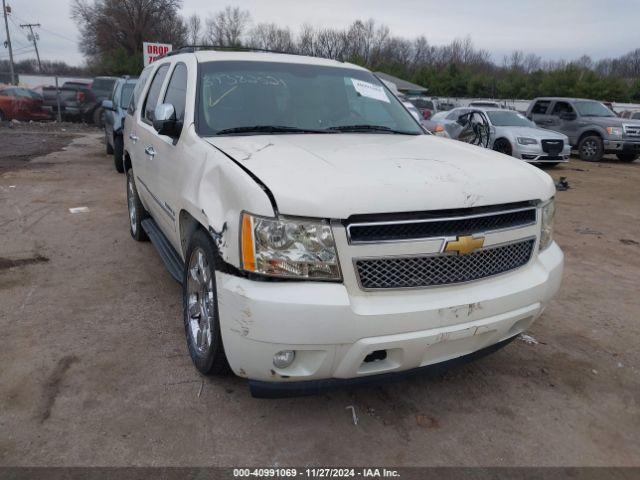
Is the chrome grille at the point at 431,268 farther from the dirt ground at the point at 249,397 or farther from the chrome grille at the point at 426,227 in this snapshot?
the dirt ground at the point at 249,397

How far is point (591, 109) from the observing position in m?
16.4

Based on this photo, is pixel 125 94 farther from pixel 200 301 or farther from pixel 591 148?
pixel 591 148

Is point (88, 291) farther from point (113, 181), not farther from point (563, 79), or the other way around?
point (563, 79)

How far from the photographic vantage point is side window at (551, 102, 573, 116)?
54.1 ft

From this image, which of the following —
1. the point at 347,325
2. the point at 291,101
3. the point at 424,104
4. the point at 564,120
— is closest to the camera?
the point at 347,325

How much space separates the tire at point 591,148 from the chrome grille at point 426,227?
15291 mm

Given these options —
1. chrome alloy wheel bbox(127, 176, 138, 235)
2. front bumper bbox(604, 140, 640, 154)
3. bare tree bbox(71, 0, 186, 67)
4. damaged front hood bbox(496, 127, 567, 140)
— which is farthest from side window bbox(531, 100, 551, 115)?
bare tree bbox(71, 0, 186, 67)

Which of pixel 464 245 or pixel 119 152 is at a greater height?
pixel 464 245

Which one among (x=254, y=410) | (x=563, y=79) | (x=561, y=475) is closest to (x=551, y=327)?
(x=561, y=475)

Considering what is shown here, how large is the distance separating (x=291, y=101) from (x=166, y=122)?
0.87m

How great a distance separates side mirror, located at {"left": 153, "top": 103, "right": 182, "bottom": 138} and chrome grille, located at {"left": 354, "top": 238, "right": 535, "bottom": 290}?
174cm

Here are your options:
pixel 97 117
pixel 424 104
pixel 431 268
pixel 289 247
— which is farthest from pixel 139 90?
pixel 424 104

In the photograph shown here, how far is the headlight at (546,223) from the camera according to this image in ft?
9.50

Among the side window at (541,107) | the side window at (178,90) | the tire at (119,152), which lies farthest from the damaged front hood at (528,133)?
the side window at (178,90)
